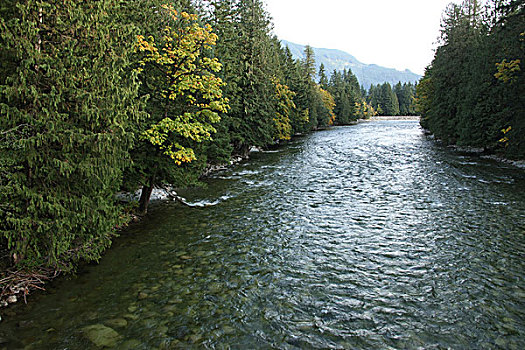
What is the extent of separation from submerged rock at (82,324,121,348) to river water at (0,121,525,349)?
35mm

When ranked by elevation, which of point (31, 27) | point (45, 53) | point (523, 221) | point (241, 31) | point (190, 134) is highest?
point (241, 31)

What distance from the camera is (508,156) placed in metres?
26.4

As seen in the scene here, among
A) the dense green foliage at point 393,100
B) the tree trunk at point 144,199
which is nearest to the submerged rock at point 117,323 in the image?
the tree trunk at point 144,199

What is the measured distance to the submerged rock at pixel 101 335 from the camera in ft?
20.8

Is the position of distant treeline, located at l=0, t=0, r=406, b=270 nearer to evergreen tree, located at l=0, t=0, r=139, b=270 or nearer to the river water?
evergreen tree, located at l=0, t=0, r=139, b=270

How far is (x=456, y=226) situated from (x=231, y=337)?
10.2 metres

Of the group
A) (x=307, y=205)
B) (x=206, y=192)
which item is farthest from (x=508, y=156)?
(x=206, y=192)

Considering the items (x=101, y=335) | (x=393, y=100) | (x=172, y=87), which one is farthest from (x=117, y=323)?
(x=393, y=100)

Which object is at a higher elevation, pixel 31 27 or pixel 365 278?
pixel 31 27

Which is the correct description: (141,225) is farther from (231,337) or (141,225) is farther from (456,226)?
(456,226)

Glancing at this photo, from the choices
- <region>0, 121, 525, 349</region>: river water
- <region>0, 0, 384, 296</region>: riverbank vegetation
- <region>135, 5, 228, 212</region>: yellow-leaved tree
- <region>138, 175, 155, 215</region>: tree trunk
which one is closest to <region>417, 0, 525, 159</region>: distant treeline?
<region>0, 121, 525, 349</region>: river water

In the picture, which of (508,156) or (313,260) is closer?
(313,260)

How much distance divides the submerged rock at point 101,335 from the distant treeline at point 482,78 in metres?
27.3

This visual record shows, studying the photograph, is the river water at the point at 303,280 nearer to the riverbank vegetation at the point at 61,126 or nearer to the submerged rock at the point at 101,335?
the submerged rock at the point at 101,335
